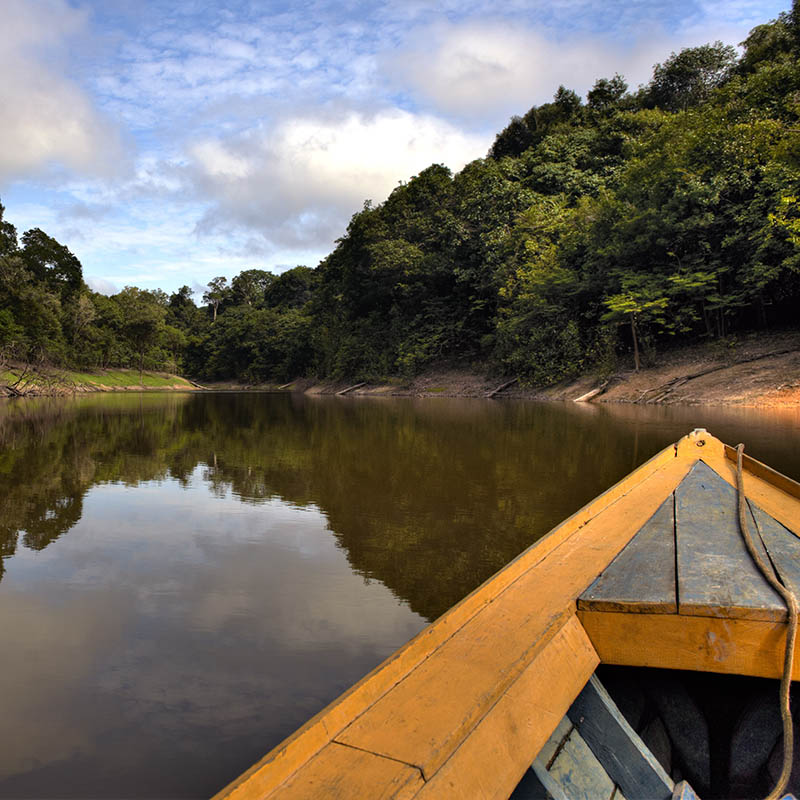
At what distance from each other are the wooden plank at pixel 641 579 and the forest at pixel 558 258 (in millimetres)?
14627

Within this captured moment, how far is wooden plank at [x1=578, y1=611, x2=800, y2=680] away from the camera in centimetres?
160

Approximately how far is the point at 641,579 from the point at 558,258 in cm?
2435

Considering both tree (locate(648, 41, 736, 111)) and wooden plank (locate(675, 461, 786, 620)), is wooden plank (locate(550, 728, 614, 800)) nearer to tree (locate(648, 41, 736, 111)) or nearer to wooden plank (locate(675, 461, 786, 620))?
wooden plank (locate(675, 461, 786, 620))

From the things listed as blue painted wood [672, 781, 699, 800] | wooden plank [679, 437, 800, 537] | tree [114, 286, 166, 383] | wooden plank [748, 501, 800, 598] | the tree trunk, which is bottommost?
blue painted wood [672, 781, 699, 800]

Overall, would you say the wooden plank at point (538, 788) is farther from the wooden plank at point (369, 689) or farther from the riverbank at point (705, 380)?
the riverbank at point (705, 380)

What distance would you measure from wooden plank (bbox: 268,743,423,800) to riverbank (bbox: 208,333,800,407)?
1651 cm

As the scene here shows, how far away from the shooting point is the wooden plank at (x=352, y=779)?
3.23ft

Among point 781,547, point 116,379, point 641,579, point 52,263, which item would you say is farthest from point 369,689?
point 116,379

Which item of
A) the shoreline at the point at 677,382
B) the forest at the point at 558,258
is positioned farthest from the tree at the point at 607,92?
the shoreline at the point at 677,382

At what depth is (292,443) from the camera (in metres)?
10.7

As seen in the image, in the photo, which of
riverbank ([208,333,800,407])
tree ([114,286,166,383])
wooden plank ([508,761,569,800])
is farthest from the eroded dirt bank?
tree ([114,286,166,383])

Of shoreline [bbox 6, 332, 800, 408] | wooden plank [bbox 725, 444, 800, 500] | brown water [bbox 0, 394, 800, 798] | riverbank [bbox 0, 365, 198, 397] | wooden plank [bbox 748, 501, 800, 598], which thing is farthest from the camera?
riverbank [bbox 0, 365, 198, 397]

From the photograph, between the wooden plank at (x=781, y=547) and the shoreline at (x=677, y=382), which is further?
the shoreline at (x=677, y=382)

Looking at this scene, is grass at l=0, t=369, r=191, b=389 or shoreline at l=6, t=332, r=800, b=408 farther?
grass at l=0, t=369, r=191, b=389
